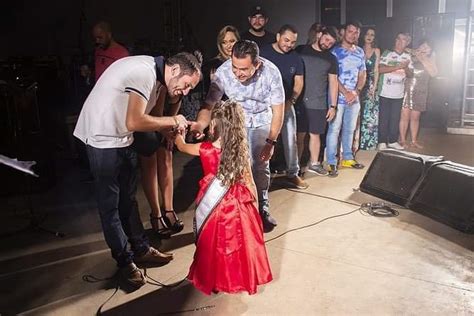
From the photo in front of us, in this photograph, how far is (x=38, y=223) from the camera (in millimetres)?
4332

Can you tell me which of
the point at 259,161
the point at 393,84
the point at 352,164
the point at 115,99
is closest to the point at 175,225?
the point at 259,161

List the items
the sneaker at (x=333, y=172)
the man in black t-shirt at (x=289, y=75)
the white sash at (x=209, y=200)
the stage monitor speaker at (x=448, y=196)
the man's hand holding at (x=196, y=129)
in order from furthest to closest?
the sneaker at (x=333, y=172) < the man in black t-shirt at (x=289, y=75) < the stage monitor speaker at (x=448, y=196) < the man's hand holding at (x=196, y=129) < the white sash at (x=209, y=200)

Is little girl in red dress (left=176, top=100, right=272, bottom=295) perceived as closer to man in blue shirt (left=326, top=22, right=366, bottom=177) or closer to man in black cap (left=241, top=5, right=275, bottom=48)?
man in black cap (left=241, top=5, right=275, bottom=48)

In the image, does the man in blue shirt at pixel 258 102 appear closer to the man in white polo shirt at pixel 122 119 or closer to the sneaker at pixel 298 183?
the man in white polo shirt at pixel 122 119

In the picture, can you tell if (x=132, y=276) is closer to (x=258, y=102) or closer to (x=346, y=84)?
(x=258, y=102)

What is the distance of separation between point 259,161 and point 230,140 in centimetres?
122

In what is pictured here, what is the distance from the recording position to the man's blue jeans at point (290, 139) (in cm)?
508

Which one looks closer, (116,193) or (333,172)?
(116,193)

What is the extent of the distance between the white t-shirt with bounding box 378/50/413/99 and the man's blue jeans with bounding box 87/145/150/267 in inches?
181

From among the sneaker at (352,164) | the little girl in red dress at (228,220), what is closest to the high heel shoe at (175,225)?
the little girl in red dress at (228,220)

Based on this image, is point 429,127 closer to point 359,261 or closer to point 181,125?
point 359,261

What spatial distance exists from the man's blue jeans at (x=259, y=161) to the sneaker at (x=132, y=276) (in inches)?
53.3

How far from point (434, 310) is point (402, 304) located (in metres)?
0.18

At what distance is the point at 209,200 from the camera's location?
115 inches
